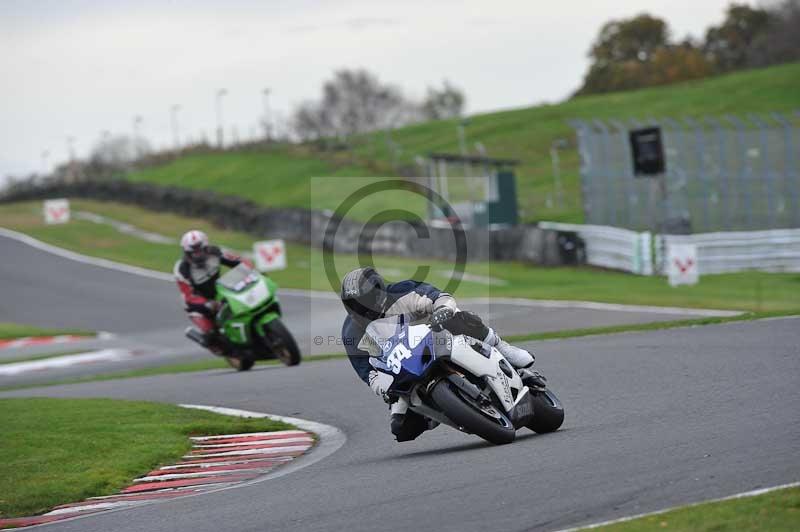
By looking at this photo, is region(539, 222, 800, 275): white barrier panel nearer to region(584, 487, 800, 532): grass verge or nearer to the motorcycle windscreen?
the motorcycle windscreen

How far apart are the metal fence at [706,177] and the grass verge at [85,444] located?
1787cm

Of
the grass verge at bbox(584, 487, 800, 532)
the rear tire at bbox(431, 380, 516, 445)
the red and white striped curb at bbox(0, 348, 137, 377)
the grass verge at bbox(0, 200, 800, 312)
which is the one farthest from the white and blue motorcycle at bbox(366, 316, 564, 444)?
the red and white striped curb at bbox(0, 348, 137, 377)

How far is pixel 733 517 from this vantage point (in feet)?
19.1

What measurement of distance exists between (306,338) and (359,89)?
241 feet

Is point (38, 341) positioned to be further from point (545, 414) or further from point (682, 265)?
point (545, 414)

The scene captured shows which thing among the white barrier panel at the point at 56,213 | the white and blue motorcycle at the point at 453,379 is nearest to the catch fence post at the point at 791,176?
the white and blue motorcycle at the point at 453,379

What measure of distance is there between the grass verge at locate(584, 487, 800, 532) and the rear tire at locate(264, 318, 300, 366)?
1084 centimetres

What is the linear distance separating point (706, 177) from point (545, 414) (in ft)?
71.7

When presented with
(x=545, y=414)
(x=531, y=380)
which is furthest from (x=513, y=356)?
(x=545, y=414)

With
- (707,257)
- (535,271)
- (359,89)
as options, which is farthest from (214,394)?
(359,89)

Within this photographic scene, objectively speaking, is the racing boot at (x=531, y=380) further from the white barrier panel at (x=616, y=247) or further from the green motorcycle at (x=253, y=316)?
the white barrier panel at (x=616, y=247)

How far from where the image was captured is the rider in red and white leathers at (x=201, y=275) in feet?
55.8

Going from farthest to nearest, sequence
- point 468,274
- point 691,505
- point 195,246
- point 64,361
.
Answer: point 468,274
point 64,361
point 195,246
point 691,505

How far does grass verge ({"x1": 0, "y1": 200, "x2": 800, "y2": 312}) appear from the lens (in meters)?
23.4
